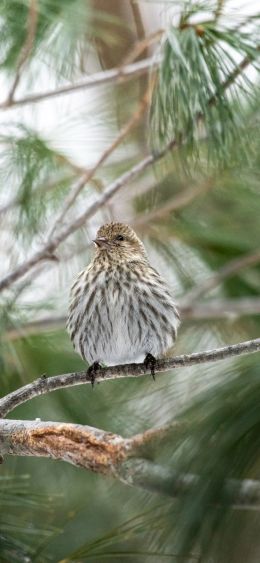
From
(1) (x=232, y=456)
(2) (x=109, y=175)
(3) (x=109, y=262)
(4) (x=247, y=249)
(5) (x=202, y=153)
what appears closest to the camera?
(1) (x=232, y=456)

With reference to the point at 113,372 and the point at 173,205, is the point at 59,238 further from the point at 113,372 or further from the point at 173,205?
the point at 173,205

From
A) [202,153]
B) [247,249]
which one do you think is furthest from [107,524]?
[202,153]

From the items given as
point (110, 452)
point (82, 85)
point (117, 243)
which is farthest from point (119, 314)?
point (110, 452)

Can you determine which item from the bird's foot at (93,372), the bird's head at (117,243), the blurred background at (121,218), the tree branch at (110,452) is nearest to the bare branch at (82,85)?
the blurred background at (121,218)

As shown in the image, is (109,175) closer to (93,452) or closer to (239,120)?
(239,120)

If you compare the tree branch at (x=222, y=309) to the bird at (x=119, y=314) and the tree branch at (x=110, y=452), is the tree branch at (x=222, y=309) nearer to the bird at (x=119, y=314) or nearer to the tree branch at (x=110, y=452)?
the bird at (x=119, y=314)

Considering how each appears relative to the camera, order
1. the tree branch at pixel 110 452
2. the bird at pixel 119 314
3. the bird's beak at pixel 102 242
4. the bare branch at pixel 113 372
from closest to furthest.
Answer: the tree branch at pixel 110 452 < the bare branch at pixel 113 372 < the bird at pixel 119 314 < the bird's beak at pixel 102 242
